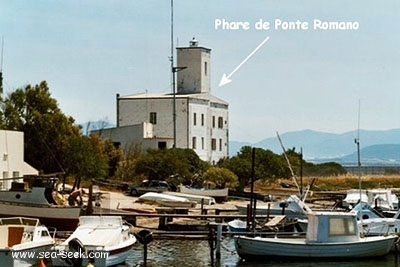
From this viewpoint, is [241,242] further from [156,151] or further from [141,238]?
[156,151]

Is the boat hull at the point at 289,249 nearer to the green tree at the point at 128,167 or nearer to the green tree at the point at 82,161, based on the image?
the green tree at the point at 82,161

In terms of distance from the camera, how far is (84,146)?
2766 inches

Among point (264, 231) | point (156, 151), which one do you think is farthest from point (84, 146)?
point (264, 231)

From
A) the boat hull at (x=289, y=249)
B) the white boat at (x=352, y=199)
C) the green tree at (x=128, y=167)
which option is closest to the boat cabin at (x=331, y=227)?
the boat hull at (x=289, y=249)

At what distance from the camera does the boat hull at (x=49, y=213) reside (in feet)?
152

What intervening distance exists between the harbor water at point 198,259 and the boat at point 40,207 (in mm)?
3868

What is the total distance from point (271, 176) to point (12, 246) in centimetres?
5232

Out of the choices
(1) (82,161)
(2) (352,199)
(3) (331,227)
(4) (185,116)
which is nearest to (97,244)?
(3) (331,227)

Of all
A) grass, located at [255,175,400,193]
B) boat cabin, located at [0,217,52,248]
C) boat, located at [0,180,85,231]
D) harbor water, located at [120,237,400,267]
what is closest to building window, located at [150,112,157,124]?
grass, located at [255,175,400,193]

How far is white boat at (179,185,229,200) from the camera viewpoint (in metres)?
75.1

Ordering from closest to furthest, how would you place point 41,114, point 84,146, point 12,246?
point 12,246
point 84,146
point 41,114

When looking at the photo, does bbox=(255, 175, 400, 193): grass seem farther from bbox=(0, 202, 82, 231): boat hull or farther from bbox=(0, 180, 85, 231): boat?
bbox=(0, 202, 82, 231): boat hull

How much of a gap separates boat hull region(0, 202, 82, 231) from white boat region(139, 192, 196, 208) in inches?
787

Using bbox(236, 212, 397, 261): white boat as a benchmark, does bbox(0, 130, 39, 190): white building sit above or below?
above
